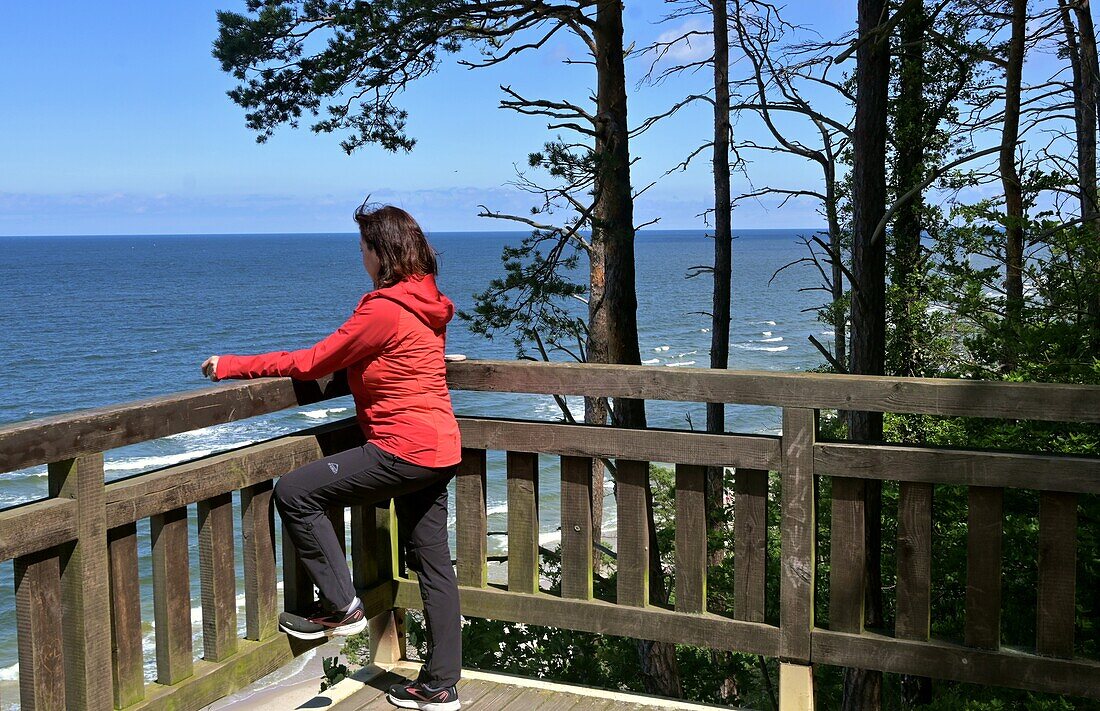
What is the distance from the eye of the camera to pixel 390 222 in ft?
10.0

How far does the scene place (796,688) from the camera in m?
3.02

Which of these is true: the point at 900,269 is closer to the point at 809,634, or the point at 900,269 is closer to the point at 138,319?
the point at 809,634

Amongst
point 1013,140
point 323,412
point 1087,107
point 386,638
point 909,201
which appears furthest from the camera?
point 323,412

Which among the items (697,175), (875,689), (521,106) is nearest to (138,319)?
(697,175)

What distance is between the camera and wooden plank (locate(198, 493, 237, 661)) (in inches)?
114

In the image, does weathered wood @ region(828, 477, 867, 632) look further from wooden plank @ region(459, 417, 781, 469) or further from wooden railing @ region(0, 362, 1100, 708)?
wooden plank @ region(459, 417, 781, 469)

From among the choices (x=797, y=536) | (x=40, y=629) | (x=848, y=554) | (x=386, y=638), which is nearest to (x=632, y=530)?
(x=797, y=536)

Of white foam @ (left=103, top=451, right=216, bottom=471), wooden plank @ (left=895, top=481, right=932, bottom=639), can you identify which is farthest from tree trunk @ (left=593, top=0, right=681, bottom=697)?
white foam @ (left=103, top=451, right=216, bottom=471)

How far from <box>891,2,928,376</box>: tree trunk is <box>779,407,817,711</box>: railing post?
8.51m

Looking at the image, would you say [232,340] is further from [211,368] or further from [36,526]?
[36,526]

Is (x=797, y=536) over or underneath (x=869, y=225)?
underneath

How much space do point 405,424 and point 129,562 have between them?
0.84 meters

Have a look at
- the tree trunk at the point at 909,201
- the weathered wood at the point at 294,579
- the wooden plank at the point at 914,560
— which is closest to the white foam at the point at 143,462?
the tree trunk at the point at 909,201

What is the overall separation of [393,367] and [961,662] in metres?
1.88
